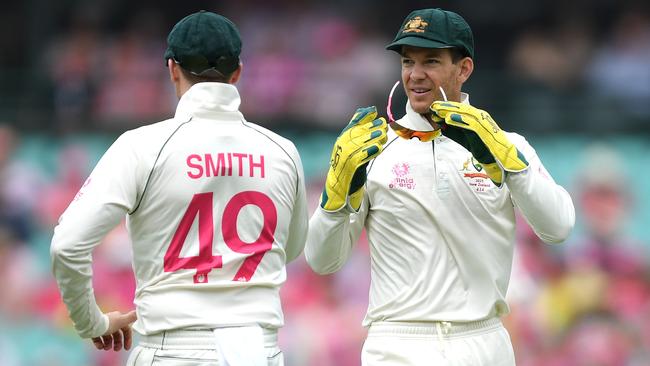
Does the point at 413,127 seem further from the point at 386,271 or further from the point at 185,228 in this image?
the point at 185,228

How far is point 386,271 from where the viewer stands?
5.93 meters

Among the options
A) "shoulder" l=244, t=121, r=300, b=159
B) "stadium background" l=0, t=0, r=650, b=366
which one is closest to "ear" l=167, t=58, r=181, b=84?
"shoulder" l=244, t=121, r=300, b=159

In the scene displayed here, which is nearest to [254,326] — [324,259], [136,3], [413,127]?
[324,259]

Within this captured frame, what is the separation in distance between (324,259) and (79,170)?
6973 millimetres

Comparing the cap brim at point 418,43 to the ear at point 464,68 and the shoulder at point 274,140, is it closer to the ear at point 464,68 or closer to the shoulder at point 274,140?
the ear at point 464,68

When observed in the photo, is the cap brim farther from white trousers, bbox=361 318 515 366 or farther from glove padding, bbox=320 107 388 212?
white trousers, bbox=361 318 515 366

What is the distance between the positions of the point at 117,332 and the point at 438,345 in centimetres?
125

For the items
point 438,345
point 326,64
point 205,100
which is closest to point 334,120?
point 326,64

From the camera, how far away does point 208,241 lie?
532 cm

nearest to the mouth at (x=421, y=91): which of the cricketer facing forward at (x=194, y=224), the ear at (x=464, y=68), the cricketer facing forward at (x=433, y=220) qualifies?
the cricketer facing forward at (x=433, y=220)

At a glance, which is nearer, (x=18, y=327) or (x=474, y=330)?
(x=474, y=330)

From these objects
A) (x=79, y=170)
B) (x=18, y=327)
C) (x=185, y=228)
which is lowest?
(x=18, y=327)

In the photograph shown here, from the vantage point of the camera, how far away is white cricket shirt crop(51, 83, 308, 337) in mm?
5246

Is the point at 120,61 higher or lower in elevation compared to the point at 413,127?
lower
